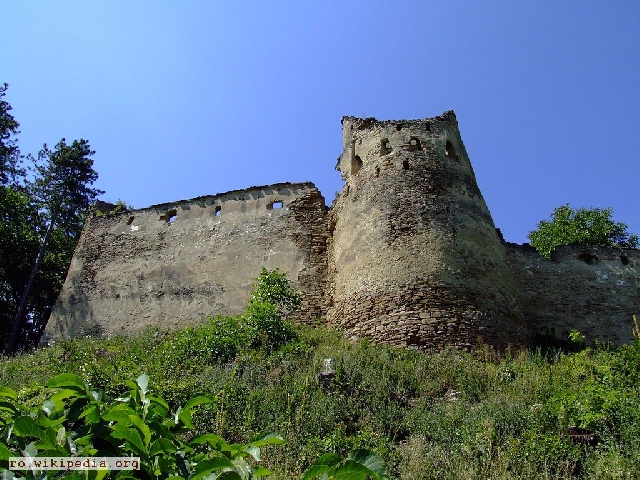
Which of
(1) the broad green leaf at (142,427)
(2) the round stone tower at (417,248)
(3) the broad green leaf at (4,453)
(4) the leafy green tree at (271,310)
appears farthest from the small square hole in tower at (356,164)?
(3) the broad green leaf at (4,453)

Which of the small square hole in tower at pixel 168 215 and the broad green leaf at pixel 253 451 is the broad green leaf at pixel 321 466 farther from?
the small square hole in tower at pixel 168 215

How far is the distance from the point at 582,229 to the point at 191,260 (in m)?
19.1

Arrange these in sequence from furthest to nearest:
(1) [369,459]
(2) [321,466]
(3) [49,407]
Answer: (3) [49,407] < (1) [369,459] < (2) [321,466]

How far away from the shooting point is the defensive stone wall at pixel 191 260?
17.3 metres

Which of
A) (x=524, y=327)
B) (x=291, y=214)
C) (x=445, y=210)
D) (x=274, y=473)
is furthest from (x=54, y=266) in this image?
(x=274, y=473)

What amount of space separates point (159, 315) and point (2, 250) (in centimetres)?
988

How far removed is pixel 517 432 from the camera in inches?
296

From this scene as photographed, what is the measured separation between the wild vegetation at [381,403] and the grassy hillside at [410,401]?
0.08ft

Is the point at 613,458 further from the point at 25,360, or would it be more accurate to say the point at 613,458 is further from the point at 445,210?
the point at 25,360

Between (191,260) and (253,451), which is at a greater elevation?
(191,260)

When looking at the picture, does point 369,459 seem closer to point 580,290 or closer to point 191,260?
point 191,260

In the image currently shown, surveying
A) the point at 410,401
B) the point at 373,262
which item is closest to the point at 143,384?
the point at 410,401

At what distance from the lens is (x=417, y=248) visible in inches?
531

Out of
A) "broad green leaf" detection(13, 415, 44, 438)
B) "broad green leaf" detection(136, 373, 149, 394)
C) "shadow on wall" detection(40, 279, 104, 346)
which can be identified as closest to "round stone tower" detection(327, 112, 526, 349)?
"shadow on wall" detection(40, 279, 104, 346)
